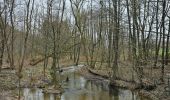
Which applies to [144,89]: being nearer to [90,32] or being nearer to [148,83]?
[148,83]

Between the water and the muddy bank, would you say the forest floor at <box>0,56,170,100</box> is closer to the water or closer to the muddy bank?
the muddy bank

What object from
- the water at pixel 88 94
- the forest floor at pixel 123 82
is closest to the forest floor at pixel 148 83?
the forest floor at pixel 123 82

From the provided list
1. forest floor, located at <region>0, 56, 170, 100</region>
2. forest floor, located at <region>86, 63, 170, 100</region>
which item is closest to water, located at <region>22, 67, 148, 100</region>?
forest floor, located at <region>86, 63, 170, 100</region>

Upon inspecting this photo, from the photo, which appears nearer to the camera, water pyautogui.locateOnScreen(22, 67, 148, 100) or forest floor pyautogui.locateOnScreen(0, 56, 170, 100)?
forest floor pyautogui.locateOnScreen(0, 56, 170, 100)

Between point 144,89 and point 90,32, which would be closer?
point 144,89

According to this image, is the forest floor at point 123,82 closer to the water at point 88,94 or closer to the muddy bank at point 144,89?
the muddy bank at point 144,89

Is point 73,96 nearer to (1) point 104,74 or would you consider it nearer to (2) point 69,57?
(1) point 104,74

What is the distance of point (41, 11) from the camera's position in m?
58.3

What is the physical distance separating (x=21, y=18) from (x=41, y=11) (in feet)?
33.7

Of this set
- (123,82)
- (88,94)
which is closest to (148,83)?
(88,94)

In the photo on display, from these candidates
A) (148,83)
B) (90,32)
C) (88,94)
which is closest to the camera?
(148,83)

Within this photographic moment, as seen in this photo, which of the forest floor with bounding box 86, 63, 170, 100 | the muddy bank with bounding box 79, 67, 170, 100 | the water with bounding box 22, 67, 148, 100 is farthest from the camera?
the water with bounding box 22, 67, 148, 100

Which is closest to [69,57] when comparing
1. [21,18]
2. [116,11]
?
[21,18]

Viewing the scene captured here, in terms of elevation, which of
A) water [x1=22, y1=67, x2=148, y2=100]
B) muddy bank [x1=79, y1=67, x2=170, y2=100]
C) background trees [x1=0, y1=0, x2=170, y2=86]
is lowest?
water [x1=22, y1=67, x2=148, y2=100]
